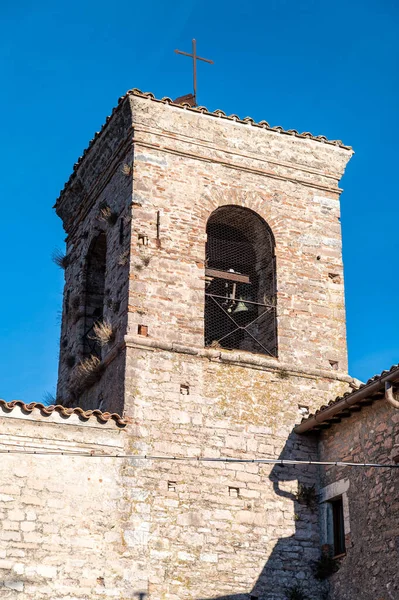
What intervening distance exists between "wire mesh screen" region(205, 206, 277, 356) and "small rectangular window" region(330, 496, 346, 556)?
249 centimetres

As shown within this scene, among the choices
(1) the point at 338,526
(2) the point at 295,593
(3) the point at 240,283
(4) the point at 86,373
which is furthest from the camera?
(3) the point at 240,283

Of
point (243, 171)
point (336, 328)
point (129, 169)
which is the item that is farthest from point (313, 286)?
point (129, 169)

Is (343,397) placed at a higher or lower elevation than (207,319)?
lower

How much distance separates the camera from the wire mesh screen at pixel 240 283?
14.8 metres

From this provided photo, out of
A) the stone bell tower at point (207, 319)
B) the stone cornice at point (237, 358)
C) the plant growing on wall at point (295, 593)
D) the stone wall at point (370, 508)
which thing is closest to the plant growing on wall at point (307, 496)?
the stone bell tower at point (207, 319)

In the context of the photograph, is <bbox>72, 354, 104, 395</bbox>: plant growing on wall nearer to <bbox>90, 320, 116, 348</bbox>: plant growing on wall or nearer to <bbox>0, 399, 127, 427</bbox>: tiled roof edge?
<bbox>90, 320, 116, 348</bbox>: plant growing on wall

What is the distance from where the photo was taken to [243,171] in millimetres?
15578

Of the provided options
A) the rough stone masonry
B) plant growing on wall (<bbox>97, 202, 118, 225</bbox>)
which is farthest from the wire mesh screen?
plant growing on wall (<bbox>97, 202, 118, 225</bbox>)

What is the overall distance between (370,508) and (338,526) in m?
1.07

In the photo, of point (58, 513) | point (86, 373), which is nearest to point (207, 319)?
point (86, 373)

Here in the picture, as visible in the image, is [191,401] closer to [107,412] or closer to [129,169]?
[107,412]

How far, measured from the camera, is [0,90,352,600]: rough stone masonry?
1195 cm

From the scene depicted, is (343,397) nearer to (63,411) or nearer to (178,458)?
(178,458)

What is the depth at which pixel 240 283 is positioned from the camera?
50.4 feet
